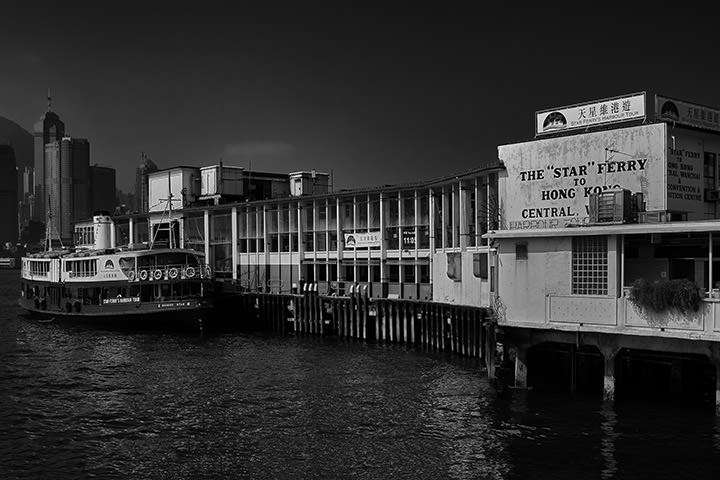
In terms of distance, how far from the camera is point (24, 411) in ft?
114

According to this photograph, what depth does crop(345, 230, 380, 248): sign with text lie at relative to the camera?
60.9 m

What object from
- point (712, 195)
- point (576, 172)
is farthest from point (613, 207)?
point (712, 195)

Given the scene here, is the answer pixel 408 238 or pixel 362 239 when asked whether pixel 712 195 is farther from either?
pixel 362 239

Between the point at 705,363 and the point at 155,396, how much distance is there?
1027 inches

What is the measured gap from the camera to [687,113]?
1462 inches

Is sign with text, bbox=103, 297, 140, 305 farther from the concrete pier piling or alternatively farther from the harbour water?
the harbour water

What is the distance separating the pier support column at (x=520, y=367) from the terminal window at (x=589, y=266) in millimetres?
4185

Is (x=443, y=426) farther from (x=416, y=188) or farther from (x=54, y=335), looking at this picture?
(x=54, y=335)

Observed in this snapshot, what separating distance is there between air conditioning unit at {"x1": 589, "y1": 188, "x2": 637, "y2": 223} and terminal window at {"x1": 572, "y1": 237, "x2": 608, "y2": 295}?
1.20 m

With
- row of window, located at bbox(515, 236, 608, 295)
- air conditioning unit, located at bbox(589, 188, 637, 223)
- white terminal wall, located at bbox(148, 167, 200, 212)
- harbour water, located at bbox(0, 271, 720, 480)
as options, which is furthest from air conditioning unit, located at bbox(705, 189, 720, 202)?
white terminal wall, located at bbox(148, 167, 200, 212)

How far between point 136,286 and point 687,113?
46641 mm

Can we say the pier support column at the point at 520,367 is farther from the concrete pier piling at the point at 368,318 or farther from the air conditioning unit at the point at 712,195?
the air conditioning unit at the point at 712,195

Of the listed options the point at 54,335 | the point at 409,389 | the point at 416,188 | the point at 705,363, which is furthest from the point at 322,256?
the point at 705,363

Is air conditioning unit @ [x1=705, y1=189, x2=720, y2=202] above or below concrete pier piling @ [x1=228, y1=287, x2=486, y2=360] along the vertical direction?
above
